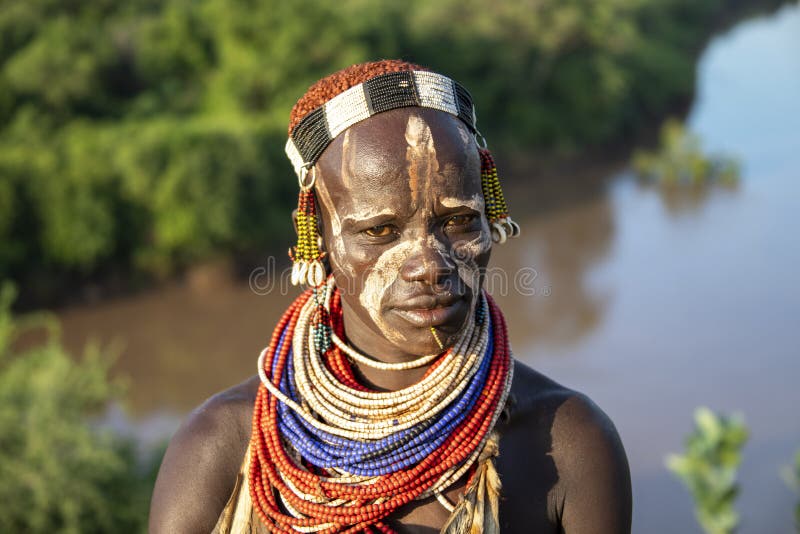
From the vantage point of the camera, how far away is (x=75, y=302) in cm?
1319

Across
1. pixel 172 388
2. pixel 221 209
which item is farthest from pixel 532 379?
pixel 221 209

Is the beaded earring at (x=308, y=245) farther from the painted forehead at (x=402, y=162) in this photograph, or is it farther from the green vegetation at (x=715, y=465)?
the green vegetation at (x=715, y=465)

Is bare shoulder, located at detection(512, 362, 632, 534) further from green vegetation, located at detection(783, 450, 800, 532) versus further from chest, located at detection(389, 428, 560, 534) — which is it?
green vegetation, located at detection(783, 450, 800, 532)

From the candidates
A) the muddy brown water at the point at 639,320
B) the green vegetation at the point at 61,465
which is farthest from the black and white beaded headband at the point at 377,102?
the muddy brown water at the point at 639,320

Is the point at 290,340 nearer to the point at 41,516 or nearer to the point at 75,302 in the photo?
the point at 41,516

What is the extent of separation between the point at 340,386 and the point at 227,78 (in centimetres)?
1424

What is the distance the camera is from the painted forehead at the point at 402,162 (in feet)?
5.51

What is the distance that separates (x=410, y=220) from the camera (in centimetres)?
170

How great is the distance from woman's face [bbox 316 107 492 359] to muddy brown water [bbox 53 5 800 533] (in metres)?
5.27

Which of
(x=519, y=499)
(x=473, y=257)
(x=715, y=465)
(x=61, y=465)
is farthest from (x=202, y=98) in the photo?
(x=519, y=499)

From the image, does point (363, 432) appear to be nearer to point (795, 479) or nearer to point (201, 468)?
point (201, 468)

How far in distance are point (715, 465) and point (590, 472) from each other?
178 inches

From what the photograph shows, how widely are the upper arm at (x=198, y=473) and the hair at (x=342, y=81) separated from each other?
761 mm

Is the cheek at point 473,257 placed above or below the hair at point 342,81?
below
